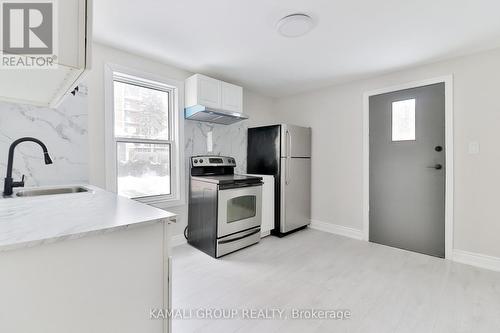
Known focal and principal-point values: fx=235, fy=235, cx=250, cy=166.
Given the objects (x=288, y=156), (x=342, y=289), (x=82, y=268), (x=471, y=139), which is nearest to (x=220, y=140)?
(x=288, y=156)

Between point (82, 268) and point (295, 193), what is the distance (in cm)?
297

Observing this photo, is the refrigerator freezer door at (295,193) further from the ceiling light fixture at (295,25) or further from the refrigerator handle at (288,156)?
the ceiling light fixture at (295,25)

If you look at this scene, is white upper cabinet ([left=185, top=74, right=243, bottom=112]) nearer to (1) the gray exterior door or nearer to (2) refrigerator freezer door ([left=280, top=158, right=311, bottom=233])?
(2) refrigerator freezer door ([left=280, top=158, right=311, bottom=233])

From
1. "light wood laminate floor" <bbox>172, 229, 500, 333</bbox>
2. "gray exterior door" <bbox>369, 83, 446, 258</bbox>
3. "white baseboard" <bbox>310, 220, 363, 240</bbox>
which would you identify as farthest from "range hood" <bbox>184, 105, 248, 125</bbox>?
"white baseboard" <bbox>310, 220, 363, 240</bbox>

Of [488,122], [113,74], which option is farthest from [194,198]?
[488,122]

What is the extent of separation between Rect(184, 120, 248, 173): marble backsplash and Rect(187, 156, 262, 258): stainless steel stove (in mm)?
223

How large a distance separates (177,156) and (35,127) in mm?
1340

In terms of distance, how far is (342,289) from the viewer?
2.00 meters

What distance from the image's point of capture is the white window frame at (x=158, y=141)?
7.91 feet

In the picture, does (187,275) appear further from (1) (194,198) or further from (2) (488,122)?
(2) (488,122)

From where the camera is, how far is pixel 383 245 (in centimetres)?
302

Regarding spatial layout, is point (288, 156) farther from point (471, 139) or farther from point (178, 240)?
point (471, 139)

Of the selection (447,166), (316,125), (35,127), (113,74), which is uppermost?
(113,74)

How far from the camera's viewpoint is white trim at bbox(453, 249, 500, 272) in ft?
7.72
